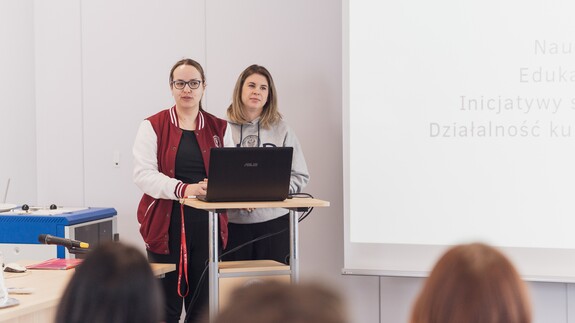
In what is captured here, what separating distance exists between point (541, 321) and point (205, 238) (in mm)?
1999

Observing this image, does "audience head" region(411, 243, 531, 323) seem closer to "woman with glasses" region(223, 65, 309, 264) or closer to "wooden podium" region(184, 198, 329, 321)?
"wooden podium" region(184, 198, 329, 321)

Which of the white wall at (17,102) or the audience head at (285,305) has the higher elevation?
the white wall at (17,102)

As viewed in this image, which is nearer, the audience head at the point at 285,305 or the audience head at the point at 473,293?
the audience head at the point at 285,305

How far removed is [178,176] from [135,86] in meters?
1.47

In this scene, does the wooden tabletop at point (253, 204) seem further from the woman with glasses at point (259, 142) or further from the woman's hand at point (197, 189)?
the woman with glasses at point (259, 142)

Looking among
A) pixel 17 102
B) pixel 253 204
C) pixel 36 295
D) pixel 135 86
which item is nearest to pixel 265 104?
pixel 253 204

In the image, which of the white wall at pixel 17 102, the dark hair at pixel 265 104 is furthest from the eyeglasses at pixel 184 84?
the white wall at pixel 17 102

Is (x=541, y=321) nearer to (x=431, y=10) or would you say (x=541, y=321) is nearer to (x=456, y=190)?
(x=456, y=190)

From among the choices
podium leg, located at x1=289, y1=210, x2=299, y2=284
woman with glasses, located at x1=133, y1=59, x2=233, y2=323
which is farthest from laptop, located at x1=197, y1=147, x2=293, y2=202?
woman with glasses, located at x1=133, y1=59, x2=233, y2=323

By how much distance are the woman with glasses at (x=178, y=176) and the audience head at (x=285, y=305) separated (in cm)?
276

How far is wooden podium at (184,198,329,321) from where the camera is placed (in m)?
3.03

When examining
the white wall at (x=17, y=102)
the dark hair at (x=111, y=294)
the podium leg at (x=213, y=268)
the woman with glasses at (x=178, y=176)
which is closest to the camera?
the dark hair at (x=111, y=294)

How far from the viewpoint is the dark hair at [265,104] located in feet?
13.2

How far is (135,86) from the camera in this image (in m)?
4.98
